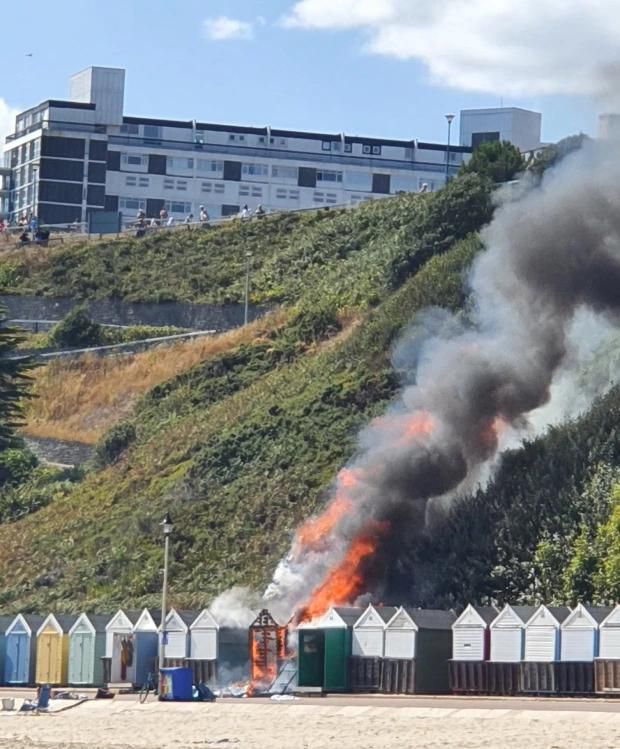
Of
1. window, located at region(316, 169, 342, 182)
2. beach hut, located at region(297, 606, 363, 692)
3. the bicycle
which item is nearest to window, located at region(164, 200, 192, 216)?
window, located at region(316, 169, 342, 182)

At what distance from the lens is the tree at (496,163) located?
102 meters

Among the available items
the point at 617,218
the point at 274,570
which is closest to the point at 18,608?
the point at 274,570

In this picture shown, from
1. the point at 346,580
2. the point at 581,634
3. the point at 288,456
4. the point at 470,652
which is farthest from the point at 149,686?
the point at 288,456

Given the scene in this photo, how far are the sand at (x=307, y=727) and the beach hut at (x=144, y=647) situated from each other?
7.69 metres

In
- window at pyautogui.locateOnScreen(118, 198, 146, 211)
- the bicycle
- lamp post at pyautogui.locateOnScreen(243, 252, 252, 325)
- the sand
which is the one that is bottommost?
the sand

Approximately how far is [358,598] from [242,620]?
3946 millimetres

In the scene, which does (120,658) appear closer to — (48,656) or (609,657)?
(48,656)

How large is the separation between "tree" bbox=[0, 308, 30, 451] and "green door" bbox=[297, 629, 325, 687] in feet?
135

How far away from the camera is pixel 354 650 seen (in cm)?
5762

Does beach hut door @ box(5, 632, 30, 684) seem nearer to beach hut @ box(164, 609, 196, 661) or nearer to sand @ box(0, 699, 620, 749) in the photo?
beach hut @ box(164, 609, 196, 661)

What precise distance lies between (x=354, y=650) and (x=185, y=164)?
4680 inches

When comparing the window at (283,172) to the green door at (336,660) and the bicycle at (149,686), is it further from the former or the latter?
the green door at (336,660)

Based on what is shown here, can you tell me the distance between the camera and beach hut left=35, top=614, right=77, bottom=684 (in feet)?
208

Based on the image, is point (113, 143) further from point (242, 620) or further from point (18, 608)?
point (242, 620)
